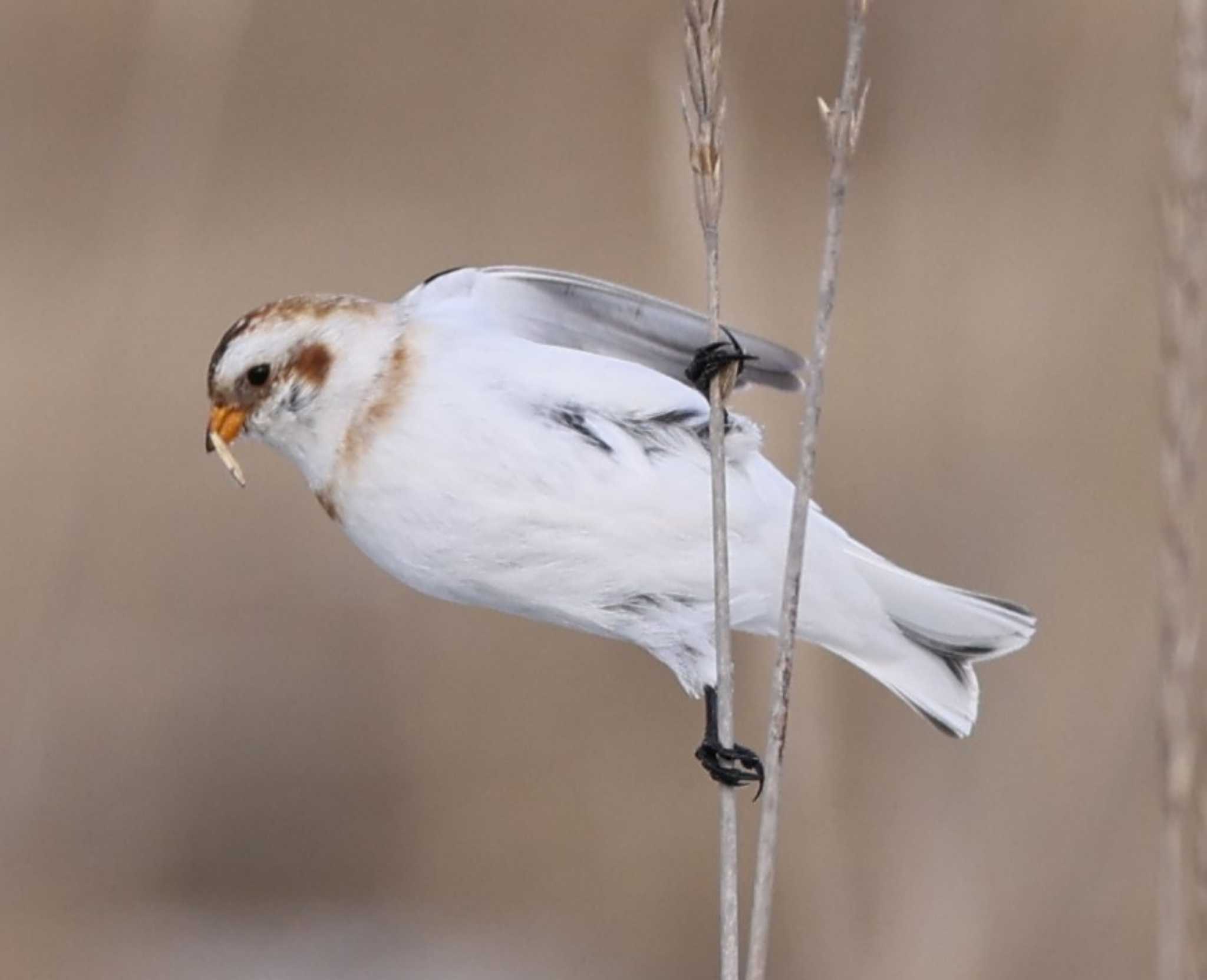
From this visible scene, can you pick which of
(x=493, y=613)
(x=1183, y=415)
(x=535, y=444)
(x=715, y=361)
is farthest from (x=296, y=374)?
(x=493, y=613)

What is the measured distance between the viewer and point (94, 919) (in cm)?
342

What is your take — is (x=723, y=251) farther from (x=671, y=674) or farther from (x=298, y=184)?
(x=298, y=184)

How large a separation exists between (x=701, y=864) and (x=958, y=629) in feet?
6.54

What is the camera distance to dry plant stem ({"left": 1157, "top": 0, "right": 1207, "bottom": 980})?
3.81 feet

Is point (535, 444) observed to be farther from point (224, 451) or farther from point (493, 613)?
point (493, 613)

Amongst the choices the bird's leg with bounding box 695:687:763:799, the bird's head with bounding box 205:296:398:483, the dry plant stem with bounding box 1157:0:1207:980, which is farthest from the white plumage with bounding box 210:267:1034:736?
the dry plant stem with bounding box 1157:0:1207:980

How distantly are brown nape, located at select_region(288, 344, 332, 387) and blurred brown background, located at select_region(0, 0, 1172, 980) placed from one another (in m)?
1.37

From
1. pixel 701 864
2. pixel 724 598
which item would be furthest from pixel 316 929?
pixel 724 598

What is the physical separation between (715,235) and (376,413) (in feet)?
1.13

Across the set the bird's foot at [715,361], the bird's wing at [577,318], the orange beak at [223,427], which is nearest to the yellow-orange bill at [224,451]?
the orange beak at [223,427]

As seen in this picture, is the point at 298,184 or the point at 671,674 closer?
the point at 671,674

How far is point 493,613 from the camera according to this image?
3.81 metres

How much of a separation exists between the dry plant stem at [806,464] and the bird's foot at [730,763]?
0.11 feet

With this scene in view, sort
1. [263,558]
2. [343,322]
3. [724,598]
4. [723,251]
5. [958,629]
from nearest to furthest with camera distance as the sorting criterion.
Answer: [724,598], [343,322], [958,629], [723,251], [263,558]
